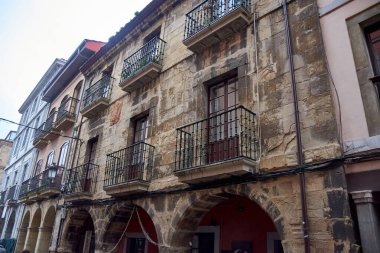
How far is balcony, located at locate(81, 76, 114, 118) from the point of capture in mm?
11151

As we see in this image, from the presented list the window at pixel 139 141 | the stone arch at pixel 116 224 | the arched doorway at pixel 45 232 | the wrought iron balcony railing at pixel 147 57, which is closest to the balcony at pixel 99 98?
the wrought iron balcony railing at pixel 147 57

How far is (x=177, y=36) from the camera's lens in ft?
29.4

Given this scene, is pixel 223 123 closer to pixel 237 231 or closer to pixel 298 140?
pixel 298 140

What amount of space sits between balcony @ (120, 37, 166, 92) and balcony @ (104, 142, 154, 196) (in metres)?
2.02

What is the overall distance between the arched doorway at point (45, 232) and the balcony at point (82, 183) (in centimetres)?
248

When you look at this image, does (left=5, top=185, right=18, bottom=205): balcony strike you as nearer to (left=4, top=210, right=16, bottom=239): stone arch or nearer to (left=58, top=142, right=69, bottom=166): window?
(left=4, top=210, right=16, bottom=239): stone arch

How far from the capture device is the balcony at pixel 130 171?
→ 7738mm

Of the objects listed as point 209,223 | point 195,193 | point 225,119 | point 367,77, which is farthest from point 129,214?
point 367,77

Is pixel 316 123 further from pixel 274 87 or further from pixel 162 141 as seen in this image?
pixel 162 141

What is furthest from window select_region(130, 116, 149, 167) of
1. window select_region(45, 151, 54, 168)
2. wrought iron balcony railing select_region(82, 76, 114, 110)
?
window select_region(45, 151, 54, 168)

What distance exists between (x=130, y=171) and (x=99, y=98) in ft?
12.3

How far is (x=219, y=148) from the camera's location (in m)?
6.36

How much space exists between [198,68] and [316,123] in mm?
3567

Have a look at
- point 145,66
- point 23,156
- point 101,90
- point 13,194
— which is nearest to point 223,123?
point 145,66
